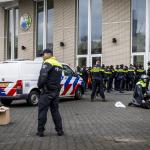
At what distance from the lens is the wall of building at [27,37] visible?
36156mm

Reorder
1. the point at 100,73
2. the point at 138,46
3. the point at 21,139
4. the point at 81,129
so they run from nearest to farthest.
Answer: the point at 21,139
the point at 81,129
the point at 100,73
the point at 138,46

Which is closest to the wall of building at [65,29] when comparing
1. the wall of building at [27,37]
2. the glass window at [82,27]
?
the glass window at [82,27]

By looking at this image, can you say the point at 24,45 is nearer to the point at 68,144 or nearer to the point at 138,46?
the point at 138,46

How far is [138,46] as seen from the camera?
29047 mm

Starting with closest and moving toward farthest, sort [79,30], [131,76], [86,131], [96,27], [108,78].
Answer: [86,131]
[131,76]
[108,78]
[96,27]
[79,30]

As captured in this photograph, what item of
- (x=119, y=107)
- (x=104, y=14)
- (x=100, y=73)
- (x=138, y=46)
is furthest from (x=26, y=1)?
(x=119, y=107)

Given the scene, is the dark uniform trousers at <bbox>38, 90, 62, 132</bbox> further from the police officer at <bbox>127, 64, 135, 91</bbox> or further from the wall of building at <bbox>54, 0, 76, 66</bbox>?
the wall of building at <bbox>54, 0, 76, 66</bbox>

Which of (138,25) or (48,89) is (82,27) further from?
(48,89)

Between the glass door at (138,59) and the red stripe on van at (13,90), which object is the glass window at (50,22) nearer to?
the glass door at (138,59)

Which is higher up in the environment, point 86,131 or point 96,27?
point 96,27

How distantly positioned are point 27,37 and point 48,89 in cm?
2660

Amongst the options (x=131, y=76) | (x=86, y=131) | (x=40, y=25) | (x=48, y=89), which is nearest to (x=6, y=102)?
(x=86, y=131)

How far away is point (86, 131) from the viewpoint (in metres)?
11.1

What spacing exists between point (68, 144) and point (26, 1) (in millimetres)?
28701
